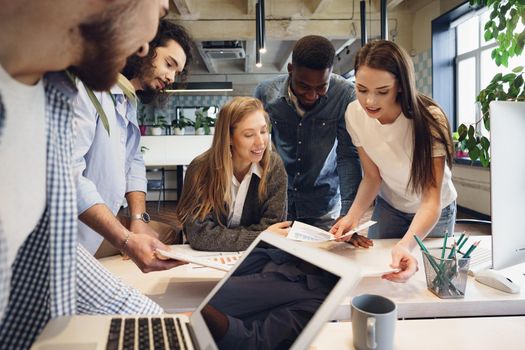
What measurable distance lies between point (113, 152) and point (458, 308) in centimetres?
117

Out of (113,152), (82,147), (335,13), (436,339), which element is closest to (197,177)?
(113,152)

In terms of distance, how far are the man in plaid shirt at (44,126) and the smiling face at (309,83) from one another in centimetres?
127

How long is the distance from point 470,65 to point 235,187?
511 centimetres

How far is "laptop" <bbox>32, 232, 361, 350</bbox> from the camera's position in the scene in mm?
541

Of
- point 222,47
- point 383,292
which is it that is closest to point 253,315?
point 383,292

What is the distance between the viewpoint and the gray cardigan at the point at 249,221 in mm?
1474

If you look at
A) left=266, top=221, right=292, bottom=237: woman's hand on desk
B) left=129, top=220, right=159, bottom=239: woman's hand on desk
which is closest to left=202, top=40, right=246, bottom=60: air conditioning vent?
left=129, top=220, right=159, bottom=239: woman's hand on desk

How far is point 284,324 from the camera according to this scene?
56 cm

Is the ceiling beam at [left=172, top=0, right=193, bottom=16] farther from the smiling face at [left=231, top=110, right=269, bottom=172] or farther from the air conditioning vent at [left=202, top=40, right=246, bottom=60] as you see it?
the smiling face at [left=231, top=110, right=269, bottom=172]

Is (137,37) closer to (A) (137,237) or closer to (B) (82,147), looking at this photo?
(A) (137,237)

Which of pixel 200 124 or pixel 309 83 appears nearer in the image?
pixel 309 83

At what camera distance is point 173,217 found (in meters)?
5.78

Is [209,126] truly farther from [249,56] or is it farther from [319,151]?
[319,151]

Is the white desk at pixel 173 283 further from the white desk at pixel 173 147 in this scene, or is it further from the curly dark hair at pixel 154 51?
the white desk at pixel 173 147
